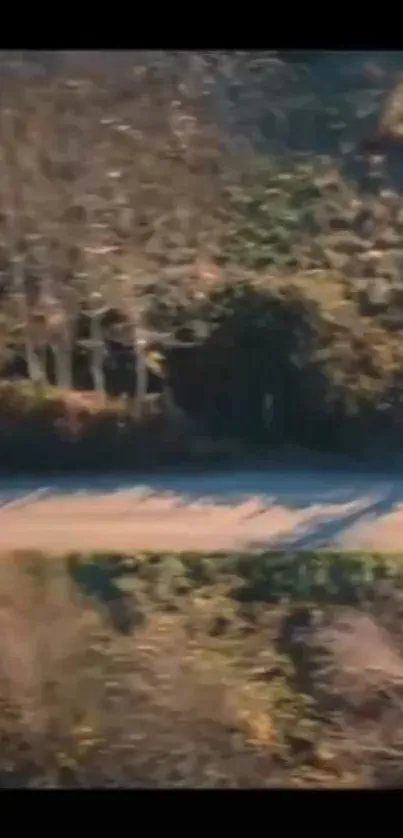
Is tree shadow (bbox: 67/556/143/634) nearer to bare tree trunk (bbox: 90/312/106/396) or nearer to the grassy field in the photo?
the grassy field

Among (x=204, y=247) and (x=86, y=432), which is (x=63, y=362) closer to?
(x=86, y=432)

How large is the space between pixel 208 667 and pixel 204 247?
48 cm

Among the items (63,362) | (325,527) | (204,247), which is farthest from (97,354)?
(325,527)

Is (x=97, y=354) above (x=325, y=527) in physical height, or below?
above

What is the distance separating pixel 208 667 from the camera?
1438 mm

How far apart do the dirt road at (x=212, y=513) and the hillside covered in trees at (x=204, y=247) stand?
0.13 feet

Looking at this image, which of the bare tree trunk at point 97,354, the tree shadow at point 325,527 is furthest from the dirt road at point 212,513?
the bare tree trunk at point 97,354

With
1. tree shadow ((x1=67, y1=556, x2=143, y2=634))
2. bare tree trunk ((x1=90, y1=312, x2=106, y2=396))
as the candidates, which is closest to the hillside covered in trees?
bare tree trunk ((x1=90, y1=312, x2=106, y2=396))

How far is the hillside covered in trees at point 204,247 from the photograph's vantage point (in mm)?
1439

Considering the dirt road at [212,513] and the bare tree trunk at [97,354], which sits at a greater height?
the bare tree trunk at [97,354]

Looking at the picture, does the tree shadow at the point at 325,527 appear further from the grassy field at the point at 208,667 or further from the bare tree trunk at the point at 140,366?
the bare tree trunk at the point at 140,366

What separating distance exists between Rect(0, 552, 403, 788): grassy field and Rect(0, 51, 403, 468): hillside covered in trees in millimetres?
149
